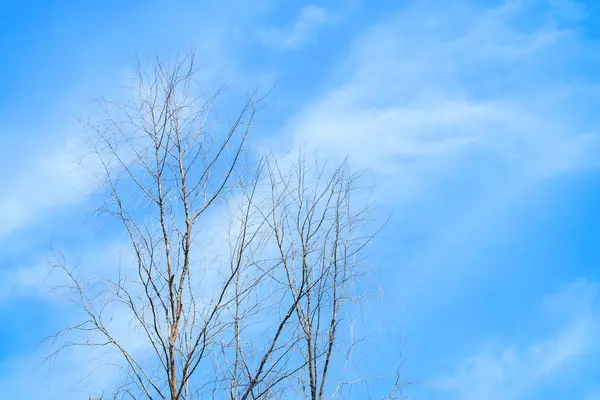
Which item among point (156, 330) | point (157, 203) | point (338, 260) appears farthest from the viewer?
point (338, 260)

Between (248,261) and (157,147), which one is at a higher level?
(157,147)

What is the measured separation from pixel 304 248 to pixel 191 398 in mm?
1600

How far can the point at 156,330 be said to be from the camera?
4.20 meters

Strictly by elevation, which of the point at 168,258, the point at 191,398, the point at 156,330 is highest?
the point at 168,258

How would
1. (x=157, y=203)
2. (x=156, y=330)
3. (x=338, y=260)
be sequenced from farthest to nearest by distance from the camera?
(x=338, y=260), (x=157, y=203), (x=156, y=330)

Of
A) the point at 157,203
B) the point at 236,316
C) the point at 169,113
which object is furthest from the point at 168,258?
the point at 169,113

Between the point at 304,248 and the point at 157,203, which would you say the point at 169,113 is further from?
the point at 304,248

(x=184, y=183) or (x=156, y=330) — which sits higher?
(x=184, y=183)

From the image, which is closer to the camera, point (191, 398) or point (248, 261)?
point (191, 398)

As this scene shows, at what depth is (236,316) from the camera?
4.75 m

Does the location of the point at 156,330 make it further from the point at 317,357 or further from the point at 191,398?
the point at 317,357

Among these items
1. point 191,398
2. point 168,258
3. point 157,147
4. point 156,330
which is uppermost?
point 157,147

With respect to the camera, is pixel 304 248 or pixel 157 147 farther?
pixel 304 248

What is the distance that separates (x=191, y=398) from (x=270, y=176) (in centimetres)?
193
